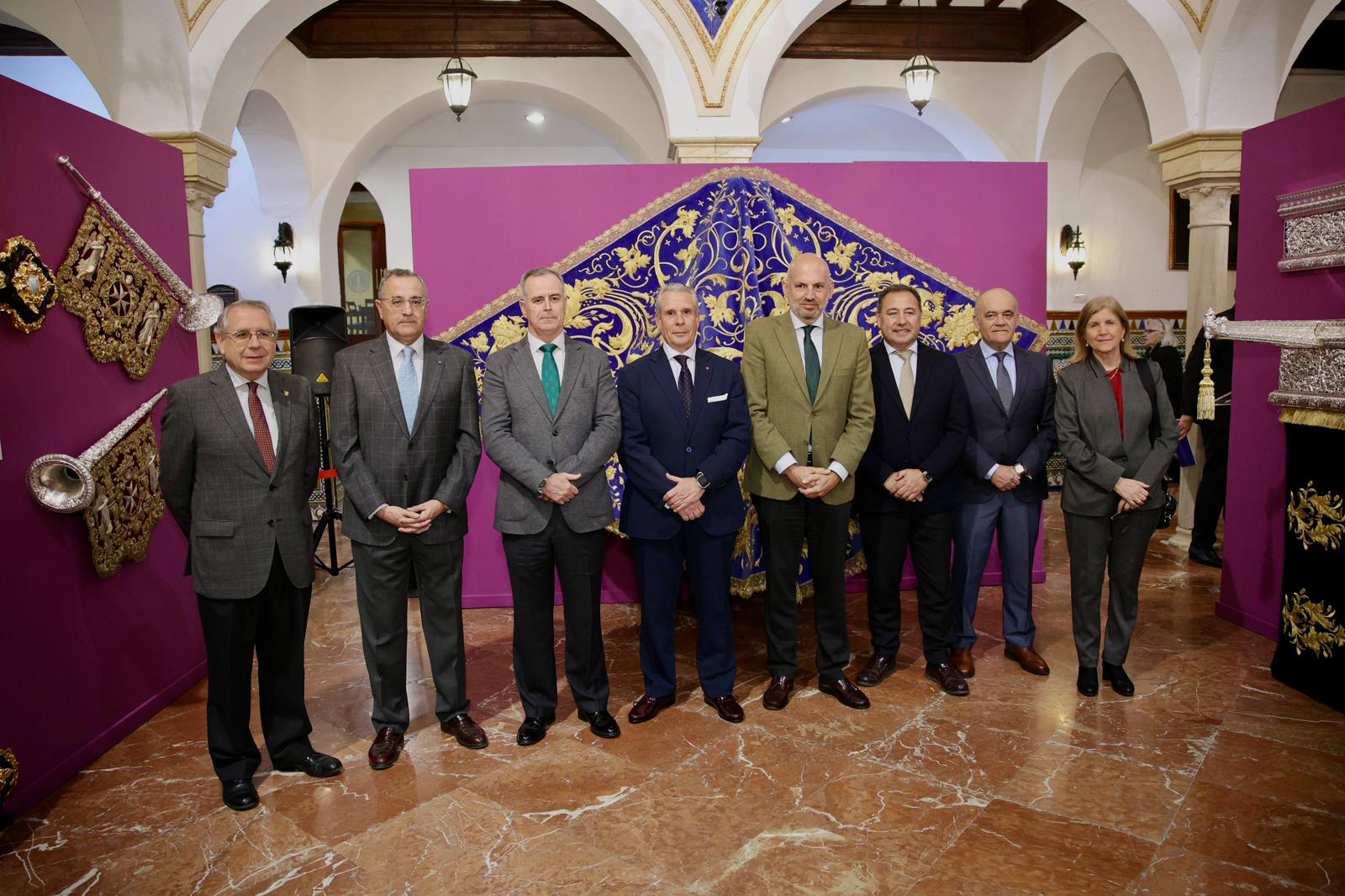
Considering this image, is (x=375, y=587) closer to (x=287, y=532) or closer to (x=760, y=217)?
(x=287, y=532)

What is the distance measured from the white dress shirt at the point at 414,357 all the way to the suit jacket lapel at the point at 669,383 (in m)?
0.82

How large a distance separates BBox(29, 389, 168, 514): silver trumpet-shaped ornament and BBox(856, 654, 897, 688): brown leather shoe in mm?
2986

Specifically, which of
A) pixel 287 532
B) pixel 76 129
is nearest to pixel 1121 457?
pixel 287 532

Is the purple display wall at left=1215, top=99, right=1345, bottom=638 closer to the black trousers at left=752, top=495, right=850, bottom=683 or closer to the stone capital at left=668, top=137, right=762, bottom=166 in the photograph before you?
the black trousers at left=752, top=495, right=850, bottom=683

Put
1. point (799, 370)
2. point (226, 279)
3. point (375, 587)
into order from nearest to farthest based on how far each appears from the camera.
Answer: point (375, 587)
point (799, 370)
point (226, 279)

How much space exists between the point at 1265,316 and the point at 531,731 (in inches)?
147

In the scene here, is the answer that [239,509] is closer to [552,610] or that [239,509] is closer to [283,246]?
[552,610]

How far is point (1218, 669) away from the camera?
3680 mm

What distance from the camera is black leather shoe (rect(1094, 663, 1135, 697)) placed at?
3422 millimetres

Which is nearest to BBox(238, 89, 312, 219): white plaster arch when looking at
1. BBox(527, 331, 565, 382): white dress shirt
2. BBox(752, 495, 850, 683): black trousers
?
BBox(527, 331, 565, 382): white dress shirt

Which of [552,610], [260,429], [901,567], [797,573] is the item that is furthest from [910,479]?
[260,429]

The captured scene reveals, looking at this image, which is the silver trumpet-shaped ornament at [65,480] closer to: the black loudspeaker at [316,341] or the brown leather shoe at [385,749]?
the brown leather shoe at [385,749]

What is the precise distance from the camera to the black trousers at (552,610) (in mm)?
3059

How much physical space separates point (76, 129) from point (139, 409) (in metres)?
1.04
